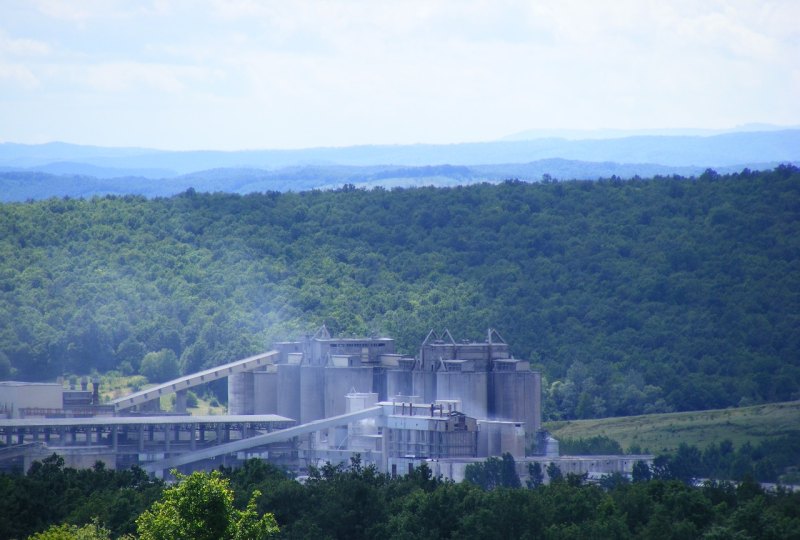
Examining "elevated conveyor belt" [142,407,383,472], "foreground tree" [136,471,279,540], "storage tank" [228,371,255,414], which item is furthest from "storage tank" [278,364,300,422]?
"foreground tree" [136,471,279,540]

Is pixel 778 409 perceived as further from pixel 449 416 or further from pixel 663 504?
pixel 663 504

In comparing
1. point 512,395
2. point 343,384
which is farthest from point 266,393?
point 512,395

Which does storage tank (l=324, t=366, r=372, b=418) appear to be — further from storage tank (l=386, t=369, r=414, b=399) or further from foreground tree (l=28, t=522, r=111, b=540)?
foreground tree (l=28, t=522, r=111, b=540)

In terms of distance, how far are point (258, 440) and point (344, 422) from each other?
6.34 meters

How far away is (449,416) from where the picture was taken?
12912 cm

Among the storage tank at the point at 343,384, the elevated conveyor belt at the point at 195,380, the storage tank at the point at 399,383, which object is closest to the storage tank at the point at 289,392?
the storage tank at the point at 343,384

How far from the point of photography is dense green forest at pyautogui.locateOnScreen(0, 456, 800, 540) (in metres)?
84.1

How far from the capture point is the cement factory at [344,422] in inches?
5089

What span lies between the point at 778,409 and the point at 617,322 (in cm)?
4336

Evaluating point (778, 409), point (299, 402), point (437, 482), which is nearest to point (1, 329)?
point (299, 402)

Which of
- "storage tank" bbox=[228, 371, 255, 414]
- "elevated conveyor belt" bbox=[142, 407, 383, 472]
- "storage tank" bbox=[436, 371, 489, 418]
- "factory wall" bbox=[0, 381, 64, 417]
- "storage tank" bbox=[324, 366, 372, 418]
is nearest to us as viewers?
"elevated conveyor belt" bbox=[142, 407, 383, 472]

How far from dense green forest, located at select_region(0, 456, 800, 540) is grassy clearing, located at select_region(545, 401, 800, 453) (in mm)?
46040

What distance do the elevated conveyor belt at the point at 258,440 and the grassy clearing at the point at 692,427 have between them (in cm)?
2438

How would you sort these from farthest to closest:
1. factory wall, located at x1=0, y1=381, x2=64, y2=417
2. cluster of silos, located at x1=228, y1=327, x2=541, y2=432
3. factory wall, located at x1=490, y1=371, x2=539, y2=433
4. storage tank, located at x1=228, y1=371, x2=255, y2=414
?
1. storage tank, located at x1=228, y1=371, x2=255, y2=414
2. factory wall, located at x1=0, y1=381, x2=64, y2=417
3. factory wall, located at x1=490, y1=371, x2=539, y2=433
4. cluster of silos, located at x1=228, y1=327, x2=541, y2=432
